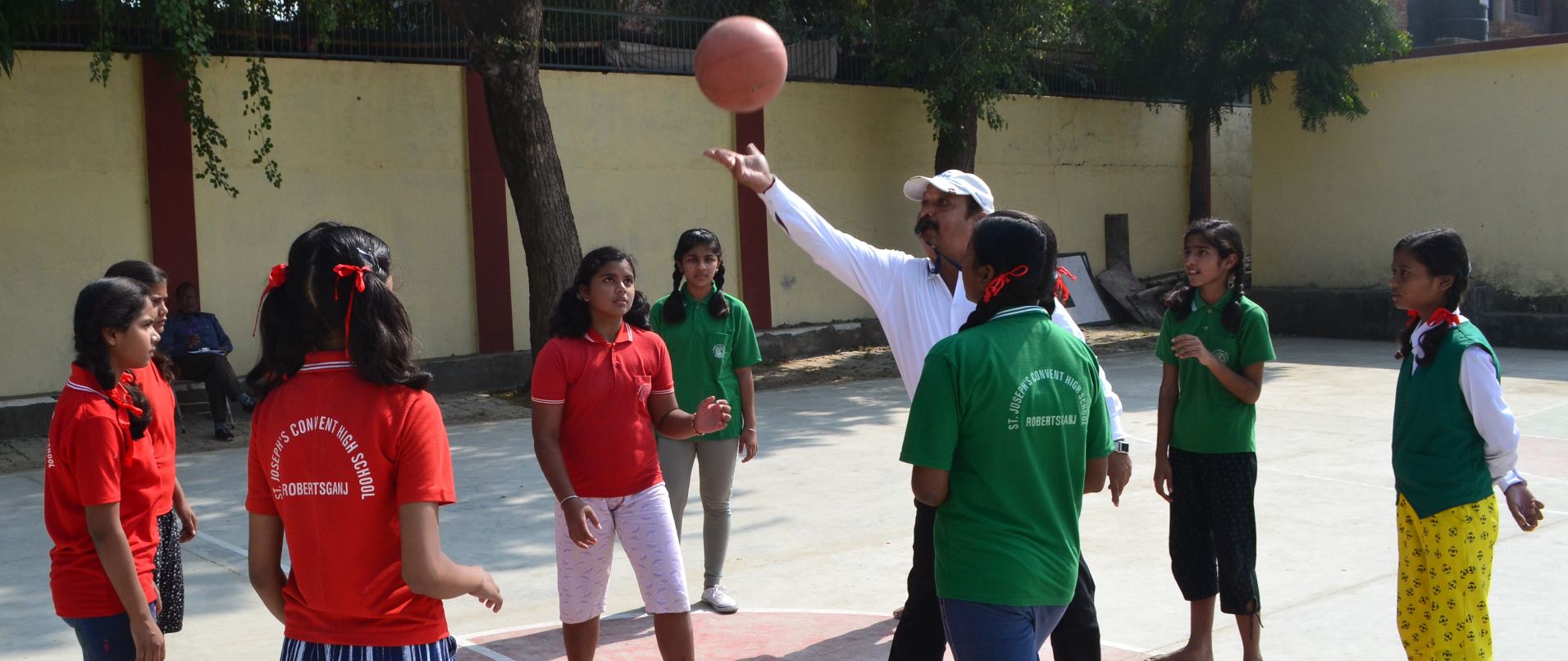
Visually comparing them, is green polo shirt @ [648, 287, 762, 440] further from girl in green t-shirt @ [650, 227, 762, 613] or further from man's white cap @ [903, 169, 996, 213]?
man's white cap @ [903, 169, 996, 213]

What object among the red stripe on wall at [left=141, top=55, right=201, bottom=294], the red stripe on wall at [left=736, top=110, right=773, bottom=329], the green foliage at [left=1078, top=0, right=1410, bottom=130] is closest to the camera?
the red stripe on wall at [left=141, top=55, right=201, bottom=294]

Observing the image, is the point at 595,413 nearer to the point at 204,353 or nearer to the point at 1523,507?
the point at 1523,507

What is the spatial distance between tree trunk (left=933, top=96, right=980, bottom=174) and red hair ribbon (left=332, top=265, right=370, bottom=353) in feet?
43.5

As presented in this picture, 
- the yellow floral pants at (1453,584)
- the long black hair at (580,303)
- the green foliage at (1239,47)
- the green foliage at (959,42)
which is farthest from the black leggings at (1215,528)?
the green foliage at (1239,47)

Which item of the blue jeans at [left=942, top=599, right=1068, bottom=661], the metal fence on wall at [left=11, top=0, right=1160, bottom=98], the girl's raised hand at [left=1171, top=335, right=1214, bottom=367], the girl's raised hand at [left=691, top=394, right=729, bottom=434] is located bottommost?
the blue jeans at [left=942, top=599, right=1068, bottom=661]

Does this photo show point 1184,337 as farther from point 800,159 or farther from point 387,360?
point 800,159

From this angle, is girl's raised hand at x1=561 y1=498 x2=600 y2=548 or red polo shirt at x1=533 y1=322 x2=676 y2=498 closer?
girl's raised hand at x1=561 y1=498 x2=600 y2=548

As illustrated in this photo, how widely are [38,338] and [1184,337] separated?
9834mm

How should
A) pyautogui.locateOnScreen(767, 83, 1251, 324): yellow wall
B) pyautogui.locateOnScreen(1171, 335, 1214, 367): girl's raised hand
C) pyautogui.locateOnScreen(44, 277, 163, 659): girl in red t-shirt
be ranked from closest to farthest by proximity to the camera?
pyautogui.locateOnScreen(44, 277, 163, 659): girl in red t-shirt, pyautogui.locateOnScreen(1171, 335, 1214, 367): girl's raised hand, pyautogui.locateOnScreen(767, 83, 1251, 324): yellow wall

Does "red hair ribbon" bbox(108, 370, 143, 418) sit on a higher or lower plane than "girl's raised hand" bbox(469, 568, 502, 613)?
higher

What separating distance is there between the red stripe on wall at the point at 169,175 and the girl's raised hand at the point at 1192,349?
30.8 feet

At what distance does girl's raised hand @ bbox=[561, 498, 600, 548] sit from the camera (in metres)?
4.09

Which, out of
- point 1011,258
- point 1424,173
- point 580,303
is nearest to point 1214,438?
point 1011,258

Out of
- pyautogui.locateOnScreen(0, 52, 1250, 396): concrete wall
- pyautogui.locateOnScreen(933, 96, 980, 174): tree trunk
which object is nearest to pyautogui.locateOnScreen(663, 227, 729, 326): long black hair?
pyautogui.locateOnScreen(0, 52, 1250, 396): concrete wall
